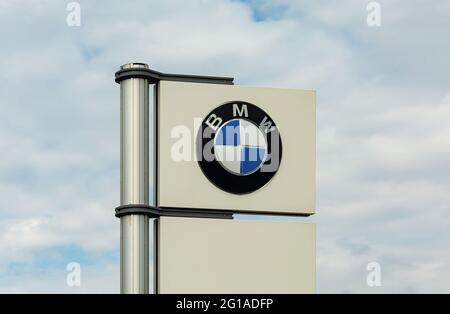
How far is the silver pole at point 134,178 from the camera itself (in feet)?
84.5

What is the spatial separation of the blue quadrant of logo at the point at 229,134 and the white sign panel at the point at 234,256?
2041 millimetres

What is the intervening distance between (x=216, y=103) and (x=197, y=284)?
4.77 metres

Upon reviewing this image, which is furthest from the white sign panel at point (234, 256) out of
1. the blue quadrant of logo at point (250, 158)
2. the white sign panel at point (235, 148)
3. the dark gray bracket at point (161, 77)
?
the dark gray bracket at point (161, 77)

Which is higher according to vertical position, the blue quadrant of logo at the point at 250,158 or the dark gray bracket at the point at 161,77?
the dark gray bracket at the point at 161,77

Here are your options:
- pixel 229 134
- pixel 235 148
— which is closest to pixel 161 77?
pixel 229 134

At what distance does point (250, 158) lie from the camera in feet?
90.3

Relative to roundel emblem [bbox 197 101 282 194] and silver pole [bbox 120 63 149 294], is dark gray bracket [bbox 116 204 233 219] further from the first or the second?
roundel emblem [bbox 197 101 282 194]

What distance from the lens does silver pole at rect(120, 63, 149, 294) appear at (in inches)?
1014

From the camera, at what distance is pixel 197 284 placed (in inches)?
1041

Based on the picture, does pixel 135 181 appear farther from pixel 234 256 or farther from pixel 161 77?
pixel 234 256

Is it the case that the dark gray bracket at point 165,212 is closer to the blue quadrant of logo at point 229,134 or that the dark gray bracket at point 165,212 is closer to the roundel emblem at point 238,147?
the roundel emblem at point 238,147

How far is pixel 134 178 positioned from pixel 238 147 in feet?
9.71

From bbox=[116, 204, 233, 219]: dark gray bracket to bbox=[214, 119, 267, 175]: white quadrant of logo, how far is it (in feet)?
3.88
